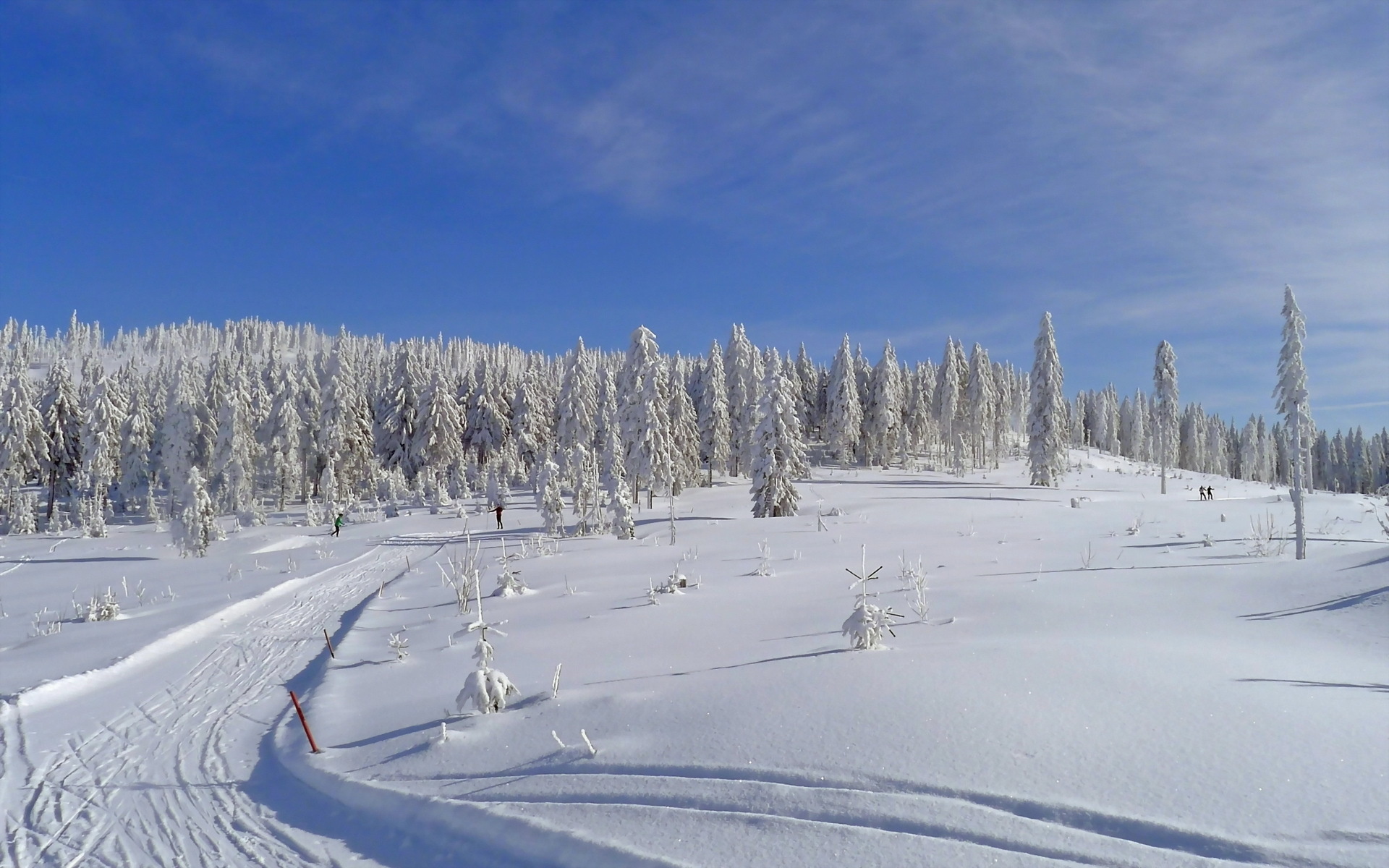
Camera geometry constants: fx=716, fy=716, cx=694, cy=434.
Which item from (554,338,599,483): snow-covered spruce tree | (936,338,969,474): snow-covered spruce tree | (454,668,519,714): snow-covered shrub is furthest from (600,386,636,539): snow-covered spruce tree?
(936,338,969,474): snow-covered spruce tree

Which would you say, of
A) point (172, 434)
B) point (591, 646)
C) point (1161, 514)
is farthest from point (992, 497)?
point (172, 434)

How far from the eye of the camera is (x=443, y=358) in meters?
196

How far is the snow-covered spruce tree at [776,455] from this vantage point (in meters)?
36.3

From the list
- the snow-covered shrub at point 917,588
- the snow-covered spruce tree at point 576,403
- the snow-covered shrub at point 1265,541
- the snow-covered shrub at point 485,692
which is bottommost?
the snow-covered shrub at point 485,692

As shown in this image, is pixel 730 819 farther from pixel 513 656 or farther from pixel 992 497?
pixel 992 497


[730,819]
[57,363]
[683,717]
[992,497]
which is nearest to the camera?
[730,819]

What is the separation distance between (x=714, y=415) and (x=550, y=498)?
38591 millimetres

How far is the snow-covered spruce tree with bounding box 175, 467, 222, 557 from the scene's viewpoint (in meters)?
30.8

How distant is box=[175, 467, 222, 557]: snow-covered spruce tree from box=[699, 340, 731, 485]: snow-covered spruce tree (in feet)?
136

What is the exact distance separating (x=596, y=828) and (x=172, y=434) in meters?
64.8

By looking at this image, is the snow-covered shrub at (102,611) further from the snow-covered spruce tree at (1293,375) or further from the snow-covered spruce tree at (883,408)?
the snow-covered spruce tree at (883,408)

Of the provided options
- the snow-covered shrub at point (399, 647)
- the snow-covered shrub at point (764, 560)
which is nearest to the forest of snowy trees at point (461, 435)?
the snow-covered shrub at point (764, 560)

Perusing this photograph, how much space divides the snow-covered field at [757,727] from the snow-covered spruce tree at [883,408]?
200ft

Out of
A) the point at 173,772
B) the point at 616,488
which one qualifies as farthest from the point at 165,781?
the point at 616,488
